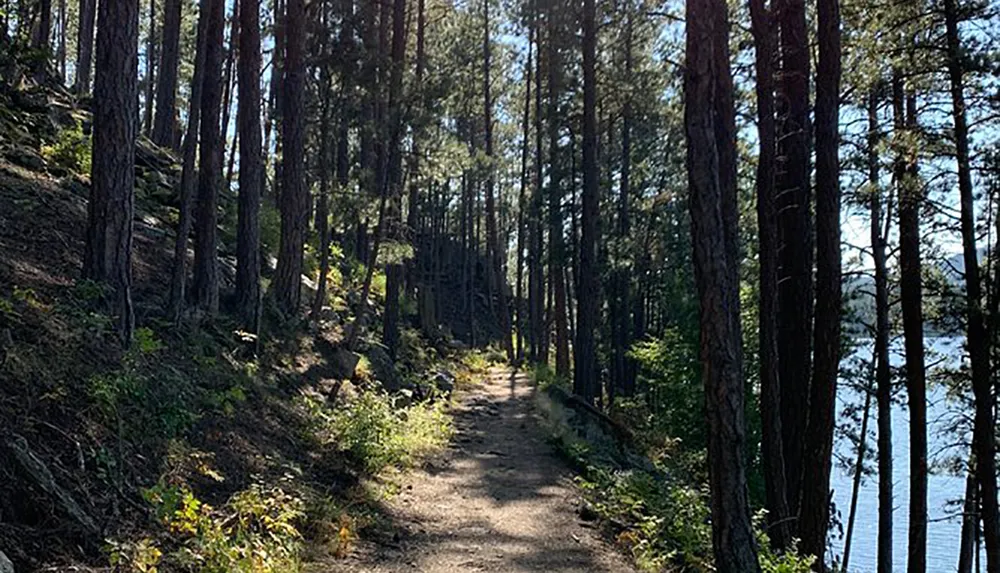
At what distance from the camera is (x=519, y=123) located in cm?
3244

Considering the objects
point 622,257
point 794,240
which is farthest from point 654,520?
point 622,257

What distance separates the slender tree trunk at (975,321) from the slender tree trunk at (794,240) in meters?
2.79

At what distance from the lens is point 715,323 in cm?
539

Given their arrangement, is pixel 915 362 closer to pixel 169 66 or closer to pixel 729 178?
pixel 729 178

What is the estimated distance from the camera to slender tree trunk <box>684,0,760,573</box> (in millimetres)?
5352

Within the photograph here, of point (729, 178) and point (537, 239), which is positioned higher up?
point (537, 239)

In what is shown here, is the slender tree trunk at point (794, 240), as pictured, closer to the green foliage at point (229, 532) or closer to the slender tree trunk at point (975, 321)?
the slender tree trunk at point (975, 321)

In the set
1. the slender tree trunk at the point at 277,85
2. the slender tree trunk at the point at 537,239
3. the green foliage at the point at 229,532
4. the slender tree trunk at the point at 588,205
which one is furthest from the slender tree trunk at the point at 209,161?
the slender tree trunk at the point at 537,239

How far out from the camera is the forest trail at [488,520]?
6355 millimetres

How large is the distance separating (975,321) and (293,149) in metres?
11.5

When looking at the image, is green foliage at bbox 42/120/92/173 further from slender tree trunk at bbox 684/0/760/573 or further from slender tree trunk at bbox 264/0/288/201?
slender tree trunk at bbox 684/0/760/573

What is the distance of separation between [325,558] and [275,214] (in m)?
13.7

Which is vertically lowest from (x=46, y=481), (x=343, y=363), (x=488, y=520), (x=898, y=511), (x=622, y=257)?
(x=898, y=511)

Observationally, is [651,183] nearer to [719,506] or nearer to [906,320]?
[906,320]
